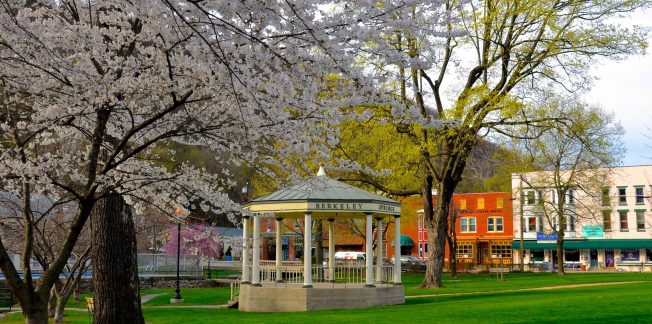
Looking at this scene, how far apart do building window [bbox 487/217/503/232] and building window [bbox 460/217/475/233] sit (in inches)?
58.5

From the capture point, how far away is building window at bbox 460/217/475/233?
210 feet

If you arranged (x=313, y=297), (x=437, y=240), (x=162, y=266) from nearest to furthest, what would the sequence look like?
1. (x=313, y=297)
2. (x=437, y=240)
3. (x=162, y=266)

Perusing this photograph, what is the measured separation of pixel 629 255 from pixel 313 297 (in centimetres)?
4519

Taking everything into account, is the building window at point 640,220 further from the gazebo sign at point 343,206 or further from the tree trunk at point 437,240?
the gazebo sign at point 343,206

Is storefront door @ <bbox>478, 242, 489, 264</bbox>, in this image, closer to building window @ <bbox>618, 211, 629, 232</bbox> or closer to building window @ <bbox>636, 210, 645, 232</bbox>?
Result: building window @ <bbox>618, 211, 629, 232</bbox>

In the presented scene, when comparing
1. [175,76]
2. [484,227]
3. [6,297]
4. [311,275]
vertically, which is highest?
[175,76]

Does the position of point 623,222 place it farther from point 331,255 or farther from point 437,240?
point 331,255

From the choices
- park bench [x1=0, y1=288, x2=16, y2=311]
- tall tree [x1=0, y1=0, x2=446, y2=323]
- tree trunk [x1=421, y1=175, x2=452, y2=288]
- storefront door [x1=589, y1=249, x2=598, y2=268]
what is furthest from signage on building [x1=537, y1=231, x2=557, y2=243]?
tall tree [x1=0, y1=0, x2=446, y2=323]

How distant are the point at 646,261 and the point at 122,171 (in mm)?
56928

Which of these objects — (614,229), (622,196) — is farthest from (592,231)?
(622,196)

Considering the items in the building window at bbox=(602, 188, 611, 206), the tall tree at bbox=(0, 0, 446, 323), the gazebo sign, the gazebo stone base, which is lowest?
the gazebo stone base

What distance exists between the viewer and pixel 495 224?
63.1 m

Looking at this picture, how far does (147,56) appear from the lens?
7.61 metres

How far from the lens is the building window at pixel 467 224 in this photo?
2525 inches
